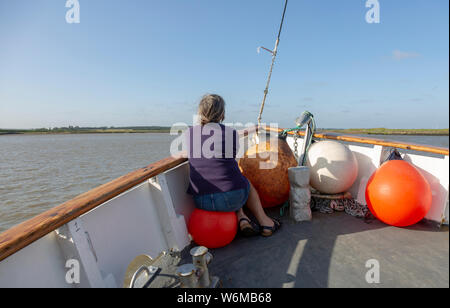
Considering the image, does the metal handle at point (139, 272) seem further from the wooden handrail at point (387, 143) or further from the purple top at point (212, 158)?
the wooden handrail at point (387, 143)

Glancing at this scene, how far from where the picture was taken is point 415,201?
2070 millimetres

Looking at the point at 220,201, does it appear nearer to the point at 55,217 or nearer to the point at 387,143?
the point at 55,217

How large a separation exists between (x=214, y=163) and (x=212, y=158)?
0.05 metres

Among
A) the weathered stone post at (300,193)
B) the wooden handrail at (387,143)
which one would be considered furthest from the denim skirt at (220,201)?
the wooden handrail at (387,143)

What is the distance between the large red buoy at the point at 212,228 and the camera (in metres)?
2.21

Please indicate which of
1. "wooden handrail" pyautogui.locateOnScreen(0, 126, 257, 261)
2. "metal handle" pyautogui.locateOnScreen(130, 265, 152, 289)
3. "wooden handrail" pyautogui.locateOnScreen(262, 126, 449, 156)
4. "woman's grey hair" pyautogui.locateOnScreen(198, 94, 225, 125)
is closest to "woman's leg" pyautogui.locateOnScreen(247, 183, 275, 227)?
"woman's grey hair" pyautogui.locateOnScreen(198, 94, 225, 125)

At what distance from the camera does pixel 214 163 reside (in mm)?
2227

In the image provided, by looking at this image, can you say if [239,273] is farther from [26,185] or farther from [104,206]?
[26,185]

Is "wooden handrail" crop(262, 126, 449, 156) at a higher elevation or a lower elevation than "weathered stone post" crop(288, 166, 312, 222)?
higher

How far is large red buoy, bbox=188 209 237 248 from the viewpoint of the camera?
86.8 inches

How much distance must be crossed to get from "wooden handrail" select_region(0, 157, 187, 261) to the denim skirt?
2.07ft

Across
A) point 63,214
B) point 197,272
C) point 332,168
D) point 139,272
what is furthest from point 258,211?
point 63,214

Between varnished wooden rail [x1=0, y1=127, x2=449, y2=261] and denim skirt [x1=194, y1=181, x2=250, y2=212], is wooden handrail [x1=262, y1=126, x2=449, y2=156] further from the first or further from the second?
denim skirt [x1=194, y1=181, x2=250, y2=212]
